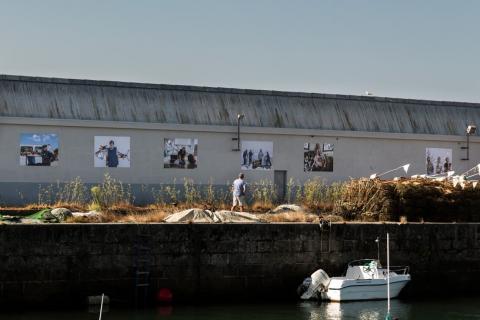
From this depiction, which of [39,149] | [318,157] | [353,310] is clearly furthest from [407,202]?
[39,149]

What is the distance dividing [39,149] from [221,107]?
26.1 ft

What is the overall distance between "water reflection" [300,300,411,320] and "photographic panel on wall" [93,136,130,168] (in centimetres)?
1272

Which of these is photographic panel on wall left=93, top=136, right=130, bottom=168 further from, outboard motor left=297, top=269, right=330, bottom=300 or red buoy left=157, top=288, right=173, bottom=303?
outboard motor left=297, top=269, right=330, bottom=300

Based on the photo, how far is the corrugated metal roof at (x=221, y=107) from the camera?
38.1 meters

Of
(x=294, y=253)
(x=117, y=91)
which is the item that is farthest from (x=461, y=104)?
(x=294, y=253)

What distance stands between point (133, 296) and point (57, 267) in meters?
2.28

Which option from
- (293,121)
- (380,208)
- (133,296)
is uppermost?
(293,121)

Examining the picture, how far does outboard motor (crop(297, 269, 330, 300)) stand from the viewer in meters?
28.1

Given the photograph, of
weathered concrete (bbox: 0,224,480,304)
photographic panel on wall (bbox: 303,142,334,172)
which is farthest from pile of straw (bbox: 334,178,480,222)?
photographic panel on wall (bbox: 303,142,334,172)

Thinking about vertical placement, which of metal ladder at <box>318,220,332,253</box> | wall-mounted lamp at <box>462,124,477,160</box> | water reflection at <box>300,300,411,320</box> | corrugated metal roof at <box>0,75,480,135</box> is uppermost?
corrugated metal roof at <box>0,75,480,135</box>

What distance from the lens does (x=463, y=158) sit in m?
43.3

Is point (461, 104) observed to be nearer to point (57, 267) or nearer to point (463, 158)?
point (463, 158)

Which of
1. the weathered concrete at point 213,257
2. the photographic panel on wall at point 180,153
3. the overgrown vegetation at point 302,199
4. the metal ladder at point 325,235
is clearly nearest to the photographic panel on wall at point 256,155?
the overgrown vegetation at point 302,199

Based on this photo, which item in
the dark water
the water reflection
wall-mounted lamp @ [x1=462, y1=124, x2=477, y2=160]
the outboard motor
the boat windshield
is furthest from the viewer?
wall-mounted lamp @ [x1=462, y1=124, x2=477, y2=160]
